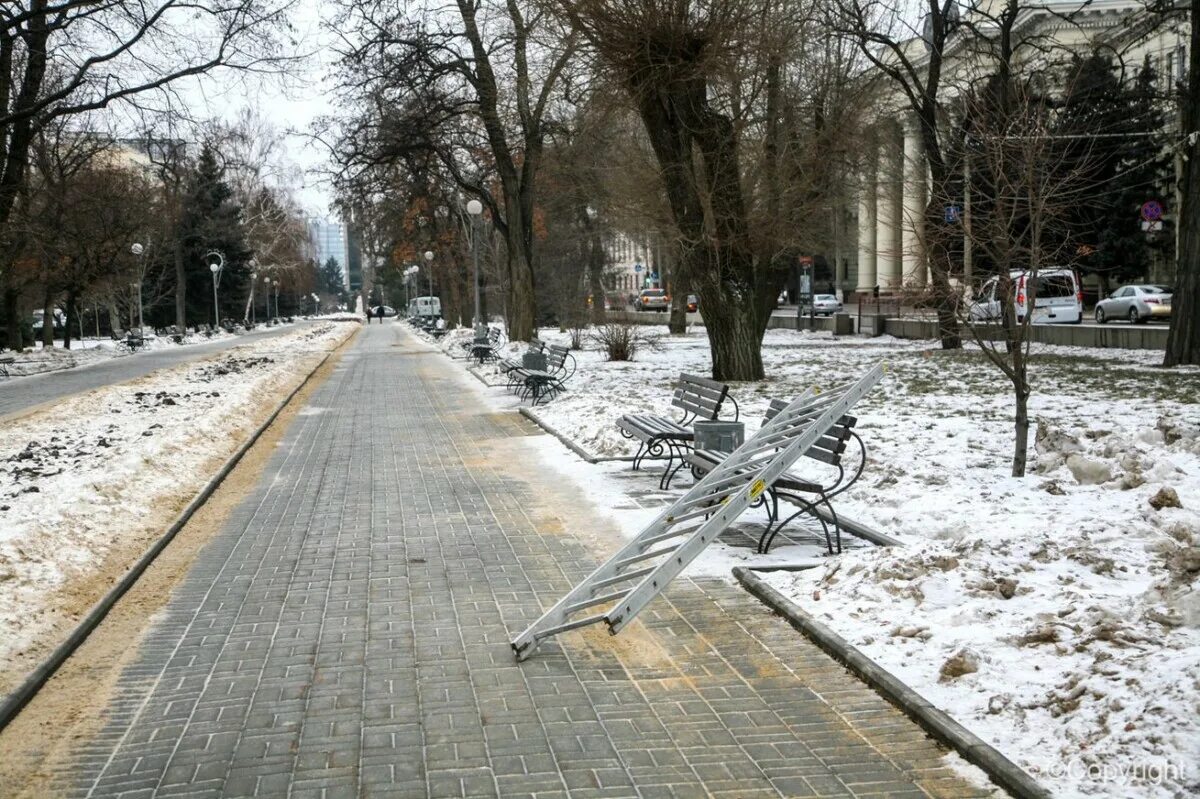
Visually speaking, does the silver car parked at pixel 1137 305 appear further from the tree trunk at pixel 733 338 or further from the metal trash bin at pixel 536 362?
the metal trash bin at pixel 536 362

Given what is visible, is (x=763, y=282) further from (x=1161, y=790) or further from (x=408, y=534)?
(x=1161, y=790)

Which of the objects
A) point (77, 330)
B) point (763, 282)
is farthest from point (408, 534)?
point (77, 330)

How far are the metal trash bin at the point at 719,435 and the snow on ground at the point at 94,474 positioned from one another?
4.45m

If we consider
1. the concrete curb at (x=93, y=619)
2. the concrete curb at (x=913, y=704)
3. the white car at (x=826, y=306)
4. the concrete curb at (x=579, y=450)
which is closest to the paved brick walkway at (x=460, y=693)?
the concrete curb at (x=913, y=704)

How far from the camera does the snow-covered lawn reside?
4.19 m

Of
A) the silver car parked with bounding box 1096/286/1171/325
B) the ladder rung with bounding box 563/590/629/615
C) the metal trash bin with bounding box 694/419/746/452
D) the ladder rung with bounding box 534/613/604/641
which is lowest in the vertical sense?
the ladder rung with bounding box 534/613/604/641

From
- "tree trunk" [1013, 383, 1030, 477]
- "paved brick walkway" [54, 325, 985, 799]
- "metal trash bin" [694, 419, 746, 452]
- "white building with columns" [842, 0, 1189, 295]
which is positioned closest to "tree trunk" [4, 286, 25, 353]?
"white building with columns" [842, 0, 1189, 295]

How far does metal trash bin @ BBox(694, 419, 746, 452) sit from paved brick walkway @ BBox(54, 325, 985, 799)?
1.69 m

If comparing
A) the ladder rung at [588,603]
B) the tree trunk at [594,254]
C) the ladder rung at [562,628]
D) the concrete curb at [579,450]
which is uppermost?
the tree trunk at [594,254]

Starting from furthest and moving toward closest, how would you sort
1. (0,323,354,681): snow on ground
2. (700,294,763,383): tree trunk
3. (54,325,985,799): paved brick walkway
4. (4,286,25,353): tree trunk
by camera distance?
(4,286,25,353): tree trunk, (700,294,763,383): tree trunk, (0,323,354,681): snow on ground, (54,325,985,799): paved brick walkway

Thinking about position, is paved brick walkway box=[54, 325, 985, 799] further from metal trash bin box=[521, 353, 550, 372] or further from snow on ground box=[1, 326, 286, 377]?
snow on ground box=[1, 326, 286, 377]

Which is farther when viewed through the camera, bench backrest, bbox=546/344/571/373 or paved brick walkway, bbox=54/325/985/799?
bench backrest, bbox=546/344/571/373

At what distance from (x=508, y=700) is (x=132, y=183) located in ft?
142

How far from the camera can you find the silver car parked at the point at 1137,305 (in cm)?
3712
